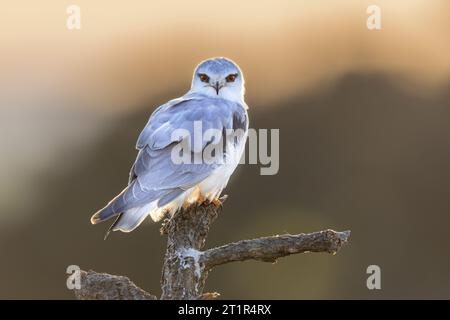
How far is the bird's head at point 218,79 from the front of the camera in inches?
294

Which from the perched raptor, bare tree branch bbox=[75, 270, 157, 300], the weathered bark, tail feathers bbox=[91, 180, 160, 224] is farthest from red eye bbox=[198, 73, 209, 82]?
bare tree branch bbox=[75, 270, 157, 300]

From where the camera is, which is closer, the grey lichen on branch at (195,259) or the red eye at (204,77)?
the grey lichen on branch at (195,259)

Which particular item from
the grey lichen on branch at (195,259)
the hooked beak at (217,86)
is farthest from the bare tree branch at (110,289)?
the hooked beak at (217,86)

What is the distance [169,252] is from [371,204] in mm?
7106

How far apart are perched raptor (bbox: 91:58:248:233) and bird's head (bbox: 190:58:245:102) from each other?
248 mm

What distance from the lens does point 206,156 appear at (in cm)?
659

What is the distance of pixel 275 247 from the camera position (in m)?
5.29

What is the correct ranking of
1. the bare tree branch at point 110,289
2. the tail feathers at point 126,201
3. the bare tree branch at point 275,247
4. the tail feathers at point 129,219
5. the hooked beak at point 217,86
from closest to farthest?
the bare tree branch at point 110,289, the bare tree branch at point 275,247, the tail feathers at point 126,201, the tail feathers at point 129,219, the hooked beak at point 217,86

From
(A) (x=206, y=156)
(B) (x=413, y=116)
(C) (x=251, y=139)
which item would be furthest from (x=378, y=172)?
(A) (x=206, y=156)

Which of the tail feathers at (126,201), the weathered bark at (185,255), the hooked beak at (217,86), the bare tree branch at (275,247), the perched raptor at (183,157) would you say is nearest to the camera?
the bare tree branch at (275,247)

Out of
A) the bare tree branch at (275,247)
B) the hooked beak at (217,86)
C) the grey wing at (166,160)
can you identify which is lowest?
the bare tree branch at (275,247)

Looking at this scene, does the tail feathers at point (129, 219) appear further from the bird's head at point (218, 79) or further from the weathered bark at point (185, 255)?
the bird's head at point (218, 79)

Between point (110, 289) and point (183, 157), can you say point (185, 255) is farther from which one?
point (183, 157)
